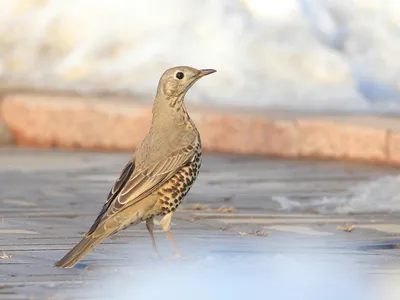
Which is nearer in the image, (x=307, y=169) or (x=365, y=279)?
(x=365, y=279)

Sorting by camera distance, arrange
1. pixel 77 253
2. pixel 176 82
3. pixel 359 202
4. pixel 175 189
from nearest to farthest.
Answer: pixel 77 253 → pixel 175 189 → pixel 176 82 → pixel 359 202

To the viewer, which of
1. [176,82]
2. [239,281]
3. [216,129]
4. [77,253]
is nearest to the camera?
[239,281]

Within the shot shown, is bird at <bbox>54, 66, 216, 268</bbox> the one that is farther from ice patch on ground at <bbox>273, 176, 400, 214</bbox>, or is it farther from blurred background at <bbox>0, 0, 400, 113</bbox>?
blurred background at <bbox>0, 0, 400, 113</bbox>

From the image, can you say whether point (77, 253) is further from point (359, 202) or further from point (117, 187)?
point (359, 202)

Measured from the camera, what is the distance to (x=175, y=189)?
7.16m

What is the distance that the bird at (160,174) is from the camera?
6.89 meters

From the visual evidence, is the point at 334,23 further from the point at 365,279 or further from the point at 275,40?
the point at 365,279

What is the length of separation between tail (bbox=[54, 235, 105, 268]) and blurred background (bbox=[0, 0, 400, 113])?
18.1 ft

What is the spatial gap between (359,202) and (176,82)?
167 cm

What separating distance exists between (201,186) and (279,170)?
0.82m

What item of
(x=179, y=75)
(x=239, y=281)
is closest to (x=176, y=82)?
(x=179, y=75)

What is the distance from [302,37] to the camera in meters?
13.2

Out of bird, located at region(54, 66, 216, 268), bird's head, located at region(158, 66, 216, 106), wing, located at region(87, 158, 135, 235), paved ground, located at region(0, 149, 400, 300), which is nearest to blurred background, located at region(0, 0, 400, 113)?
paved ground, located at region(0, 149, 400, 300)

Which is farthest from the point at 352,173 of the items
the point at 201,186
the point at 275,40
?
the point at 275,40
